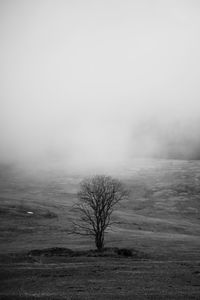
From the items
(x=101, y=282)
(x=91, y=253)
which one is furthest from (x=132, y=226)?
(x=101, y=282)

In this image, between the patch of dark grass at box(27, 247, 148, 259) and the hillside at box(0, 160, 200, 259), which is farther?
the hillside at box(0, 160, 200, 259)

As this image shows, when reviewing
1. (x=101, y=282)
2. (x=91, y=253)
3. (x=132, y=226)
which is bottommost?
(x=101, y=282)

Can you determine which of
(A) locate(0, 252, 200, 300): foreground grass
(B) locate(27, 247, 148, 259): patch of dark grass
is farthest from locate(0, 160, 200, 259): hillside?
(A) locate(0, 252, 200, 300): foreground grass

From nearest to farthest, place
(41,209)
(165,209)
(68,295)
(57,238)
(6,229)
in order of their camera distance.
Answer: (68,295) < (57,238) < (6,229) < (41,209) < (165,209)

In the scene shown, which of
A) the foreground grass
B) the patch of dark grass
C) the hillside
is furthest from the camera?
the hillside

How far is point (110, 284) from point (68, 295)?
200 inches

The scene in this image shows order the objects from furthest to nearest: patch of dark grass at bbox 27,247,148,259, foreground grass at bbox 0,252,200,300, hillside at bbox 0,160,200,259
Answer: hillside at bbox 0,160,200,259 < patch of dark grass at bbox 27,247,148,259 < foreground grass at bbox 0,252,200,300

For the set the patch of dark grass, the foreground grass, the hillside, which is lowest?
the foreground grass

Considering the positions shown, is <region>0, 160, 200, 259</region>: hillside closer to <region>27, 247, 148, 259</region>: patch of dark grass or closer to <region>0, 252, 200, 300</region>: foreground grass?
<region>27, 247, 148, 259</region>: patch of dark grass

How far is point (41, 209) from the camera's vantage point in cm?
12369

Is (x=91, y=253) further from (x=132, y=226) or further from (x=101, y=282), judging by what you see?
(x=132, y=226)

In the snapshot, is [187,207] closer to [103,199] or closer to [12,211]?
[12,211]

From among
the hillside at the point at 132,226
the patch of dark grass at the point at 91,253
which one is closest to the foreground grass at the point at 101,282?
the patch of dark grass at the point at 91,253

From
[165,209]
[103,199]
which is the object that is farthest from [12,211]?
[165,209]
